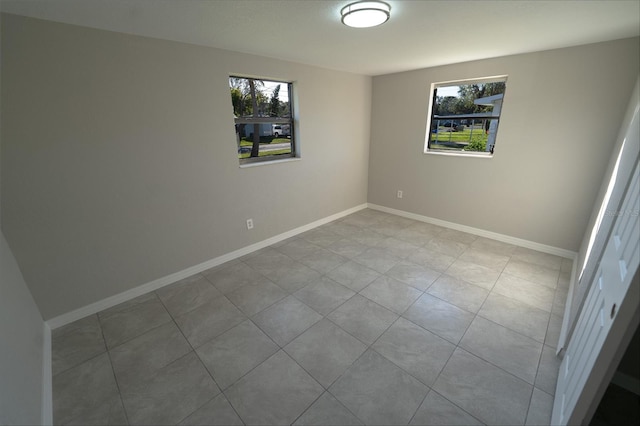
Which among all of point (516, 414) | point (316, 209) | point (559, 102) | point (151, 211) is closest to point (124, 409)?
point (151, 211)

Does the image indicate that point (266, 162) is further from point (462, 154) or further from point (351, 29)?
point (462, 154)

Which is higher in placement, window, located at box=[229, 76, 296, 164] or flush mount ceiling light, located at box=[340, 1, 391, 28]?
flush mount ceiling light, located at box=[340, 1, 391, 28]

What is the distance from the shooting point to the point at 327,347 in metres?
1.80

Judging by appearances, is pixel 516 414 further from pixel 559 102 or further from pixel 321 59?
pixel 321 59

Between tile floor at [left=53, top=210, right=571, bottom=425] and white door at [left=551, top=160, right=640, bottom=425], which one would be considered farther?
tile floor at [left=53, top=210, right=571, bottom=425]

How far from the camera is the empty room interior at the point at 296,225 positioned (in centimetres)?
142

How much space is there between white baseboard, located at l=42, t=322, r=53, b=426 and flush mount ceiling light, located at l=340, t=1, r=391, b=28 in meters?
2.84

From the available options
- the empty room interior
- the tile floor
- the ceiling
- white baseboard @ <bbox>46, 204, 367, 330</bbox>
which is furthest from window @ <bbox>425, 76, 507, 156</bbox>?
white baseboard @ <bbox>46, 204, 367, 330</bbox>

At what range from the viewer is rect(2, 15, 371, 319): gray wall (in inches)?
67.0

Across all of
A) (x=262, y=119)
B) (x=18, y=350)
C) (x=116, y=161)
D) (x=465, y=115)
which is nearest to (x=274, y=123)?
(x=262, y=119)

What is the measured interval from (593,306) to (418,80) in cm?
323

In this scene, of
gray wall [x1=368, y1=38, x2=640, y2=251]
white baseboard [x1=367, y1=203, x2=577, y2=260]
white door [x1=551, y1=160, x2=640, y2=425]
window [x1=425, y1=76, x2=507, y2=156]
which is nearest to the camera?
white door [x1=551, y1=160, x2=640, y2=425]

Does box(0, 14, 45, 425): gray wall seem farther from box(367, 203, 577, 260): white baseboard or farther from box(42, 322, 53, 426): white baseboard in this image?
box(367, 203, 577, 260): white baseboard

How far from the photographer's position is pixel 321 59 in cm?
289
